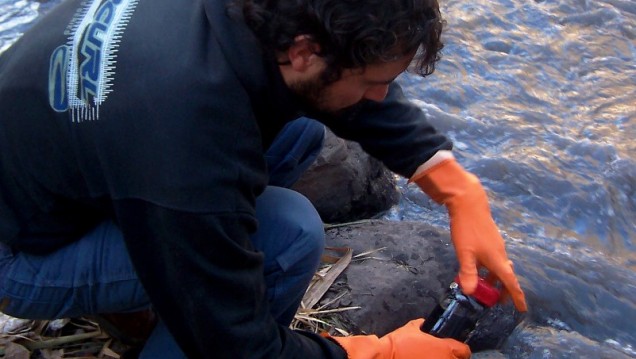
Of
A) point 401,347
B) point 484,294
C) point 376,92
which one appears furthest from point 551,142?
point 376,92

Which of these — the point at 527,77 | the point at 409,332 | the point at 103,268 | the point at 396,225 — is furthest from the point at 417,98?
the point at 103,268

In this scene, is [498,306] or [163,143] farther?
[498,306]

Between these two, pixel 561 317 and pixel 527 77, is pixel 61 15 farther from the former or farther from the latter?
pixel 527 77

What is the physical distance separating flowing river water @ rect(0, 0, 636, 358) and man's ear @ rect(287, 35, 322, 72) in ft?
5.40

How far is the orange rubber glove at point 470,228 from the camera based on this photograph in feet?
8.34

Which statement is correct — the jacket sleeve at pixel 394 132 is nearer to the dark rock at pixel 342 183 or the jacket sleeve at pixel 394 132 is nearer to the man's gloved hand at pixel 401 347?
the man's gloved hand at pixel 401 347

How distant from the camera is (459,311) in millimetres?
2416

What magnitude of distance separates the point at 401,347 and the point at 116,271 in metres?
0.79

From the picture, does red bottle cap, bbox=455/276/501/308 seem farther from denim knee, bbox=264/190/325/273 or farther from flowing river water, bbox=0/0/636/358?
flowing river water, bbox=0/0/636/358

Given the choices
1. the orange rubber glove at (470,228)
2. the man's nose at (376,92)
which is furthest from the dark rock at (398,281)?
the man's nose at (376,92)

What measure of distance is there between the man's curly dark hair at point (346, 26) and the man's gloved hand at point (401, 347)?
0.82m

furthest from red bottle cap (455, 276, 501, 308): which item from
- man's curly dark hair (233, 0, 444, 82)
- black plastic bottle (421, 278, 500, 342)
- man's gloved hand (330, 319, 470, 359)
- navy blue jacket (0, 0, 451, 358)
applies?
man's curly dark hair (233, 0, 444, 82)

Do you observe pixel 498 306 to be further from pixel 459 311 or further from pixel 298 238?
pixel 298 238

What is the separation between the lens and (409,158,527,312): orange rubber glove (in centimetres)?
254
